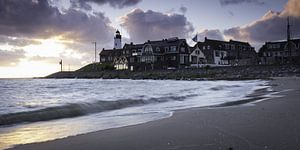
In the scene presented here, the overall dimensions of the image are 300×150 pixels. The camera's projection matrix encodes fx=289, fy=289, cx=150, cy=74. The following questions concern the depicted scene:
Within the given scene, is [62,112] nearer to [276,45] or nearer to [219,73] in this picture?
[219,73]

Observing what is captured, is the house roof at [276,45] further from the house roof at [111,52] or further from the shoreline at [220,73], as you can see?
the house roof at [111,52]

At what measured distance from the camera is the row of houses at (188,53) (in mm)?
68000

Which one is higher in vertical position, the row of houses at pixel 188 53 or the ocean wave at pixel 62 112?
the row of houses at pixel 188 53

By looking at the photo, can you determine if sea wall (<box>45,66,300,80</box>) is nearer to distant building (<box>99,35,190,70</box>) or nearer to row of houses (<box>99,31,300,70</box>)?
distant building (<box>99,35,190,70</box>)

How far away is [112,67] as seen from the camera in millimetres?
80062

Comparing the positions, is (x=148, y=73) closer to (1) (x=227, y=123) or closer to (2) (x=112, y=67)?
(2) (x=112, y=67)

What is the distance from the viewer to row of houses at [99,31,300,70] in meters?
68.0

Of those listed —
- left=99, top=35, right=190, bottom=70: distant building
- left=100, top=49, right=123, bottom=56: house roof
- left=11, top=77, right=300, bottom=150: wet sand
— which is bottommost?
left=11, top=77, right=300, bottom=150: wet sand

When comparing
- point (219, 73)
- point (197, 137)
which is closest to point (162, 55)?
point (219, 73)

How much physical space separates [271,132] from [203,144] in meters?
1.31

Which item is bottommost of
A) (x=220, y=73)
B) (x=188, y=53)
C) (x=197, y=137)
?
(x=197, y=137)

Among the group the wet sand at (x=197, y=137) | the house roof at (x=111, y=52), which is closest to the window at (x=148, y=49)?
the house roof at (x=111, y=52)

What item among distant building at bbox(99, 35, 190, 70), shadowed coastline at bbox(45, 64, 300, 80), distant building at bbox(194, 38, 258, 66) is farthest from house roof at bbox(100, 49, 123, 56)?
distant building at bbox(194, 38, 258, 66)

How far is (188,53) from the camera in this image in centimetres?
6950
